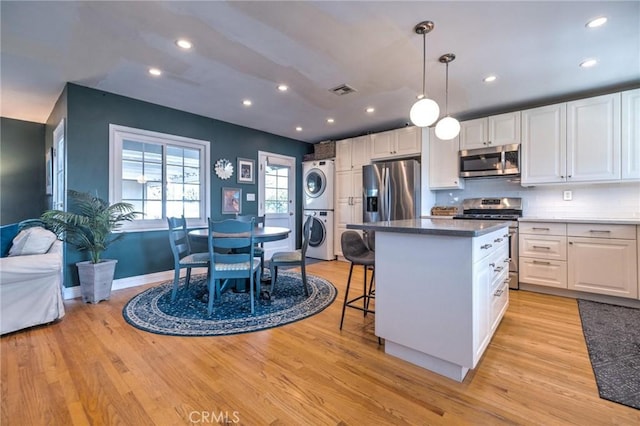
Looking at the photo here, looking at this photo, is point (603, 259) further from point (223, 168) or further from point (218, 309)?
point (223, 168)

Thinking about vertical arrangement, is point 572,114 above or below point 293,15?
below

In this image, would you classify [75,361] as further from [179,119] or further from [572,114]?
[572,114]

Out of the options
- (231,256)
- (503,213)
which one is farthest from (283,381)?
(503,213)

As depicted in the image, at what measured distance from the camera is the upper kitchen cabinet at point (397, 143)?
435 centimetres

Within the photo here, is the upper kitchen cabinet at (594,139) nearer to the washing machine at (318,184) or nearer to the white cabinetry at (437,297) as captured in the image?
the white cabinetry at (437,297)

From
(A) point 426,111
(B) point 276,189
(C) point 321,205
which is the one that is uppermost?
(A) point 426,111

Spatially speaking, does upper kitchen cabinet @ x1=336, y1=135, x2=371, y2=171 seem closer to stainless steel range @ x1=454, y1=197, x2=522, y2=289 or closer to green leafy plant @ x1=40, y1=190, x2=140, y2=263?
stainless steel range @ x1=454, y1=197, x2=522, y2=289

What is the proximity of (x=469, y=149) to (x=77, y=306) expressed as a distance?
5079 mm

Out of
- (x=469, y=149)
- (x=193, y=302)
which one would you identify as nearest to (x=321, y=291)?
(x=193, y=302)

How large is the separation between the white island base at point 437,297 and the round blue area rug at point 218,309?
1018mm

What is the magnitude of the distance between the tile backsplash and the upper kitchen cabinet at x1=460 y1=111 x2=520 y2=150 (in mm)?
555

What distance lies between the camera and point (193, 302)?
9.62ft

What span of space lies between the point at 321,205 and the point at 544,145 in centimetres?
346

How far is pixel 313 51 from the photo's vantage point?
8.00 feet
